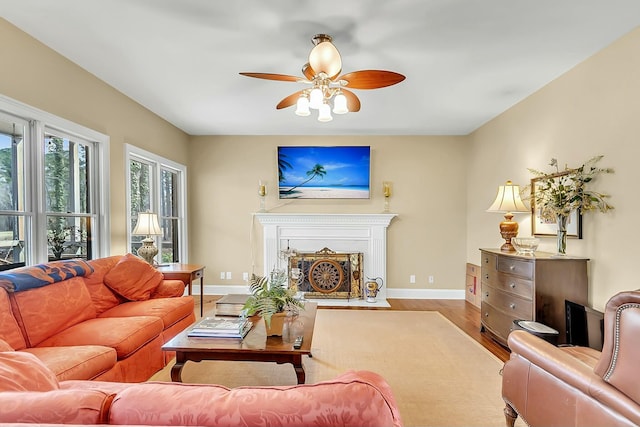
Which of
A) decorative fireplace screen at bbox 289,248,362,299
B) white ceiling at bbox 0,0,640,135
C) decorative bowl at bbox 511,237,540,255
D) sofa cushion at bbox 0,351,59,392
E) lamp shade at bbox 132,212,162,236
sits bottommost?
decorative fireplace screen at bbox 289,248,362,299

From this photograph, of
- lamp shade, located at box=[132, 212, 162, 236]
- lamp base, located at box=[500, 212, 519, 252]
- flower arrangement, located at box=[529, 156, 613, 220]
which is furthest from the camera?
lamp shade, located at box=[132, 212, 162, 236]

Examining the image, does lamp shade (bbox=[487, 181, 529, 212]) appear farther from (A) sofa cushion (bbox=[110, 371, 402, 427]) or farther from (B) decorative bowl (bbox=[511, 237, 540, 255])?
(A) sofa cushion (bbox=[110, 371, 402, 427])

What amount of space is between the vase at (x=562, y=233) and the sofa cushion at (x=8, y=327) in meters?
4.05

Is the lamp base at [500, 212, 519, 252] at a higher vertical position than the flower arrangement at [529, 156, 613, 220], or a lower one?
lower

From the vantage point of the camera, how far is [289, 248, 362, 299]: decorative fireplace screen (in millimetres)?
4820

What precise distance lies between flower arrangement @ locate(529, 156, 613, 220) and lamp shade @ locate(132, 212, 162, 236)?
3.97 m

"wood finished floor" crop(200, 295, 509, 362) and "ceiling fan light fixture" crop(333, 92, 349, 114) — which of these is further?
"wood finished floor" crop(200, 295, 509, 362)

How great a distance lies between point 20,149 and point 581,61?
15.2 feet

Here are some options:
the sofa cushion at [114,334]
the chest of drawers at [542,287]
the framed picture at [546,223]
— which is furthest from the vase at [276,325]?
the framed picture at [546,223]

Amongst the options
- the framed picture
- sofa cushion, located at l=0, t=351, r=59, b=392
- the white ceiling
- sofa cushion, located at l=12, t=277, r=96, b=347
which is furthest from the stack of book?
the framed picture

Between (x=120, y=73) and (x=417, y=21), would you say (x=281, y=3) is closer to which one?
(x=417, y=21)

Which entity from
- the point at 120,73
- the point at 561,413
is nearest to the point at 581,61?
the point at 561,413

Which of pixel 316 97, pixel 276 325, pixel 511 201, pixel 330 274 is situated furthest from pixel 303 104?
pixel 330 274

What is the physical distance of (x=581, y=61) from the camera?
2705mm
